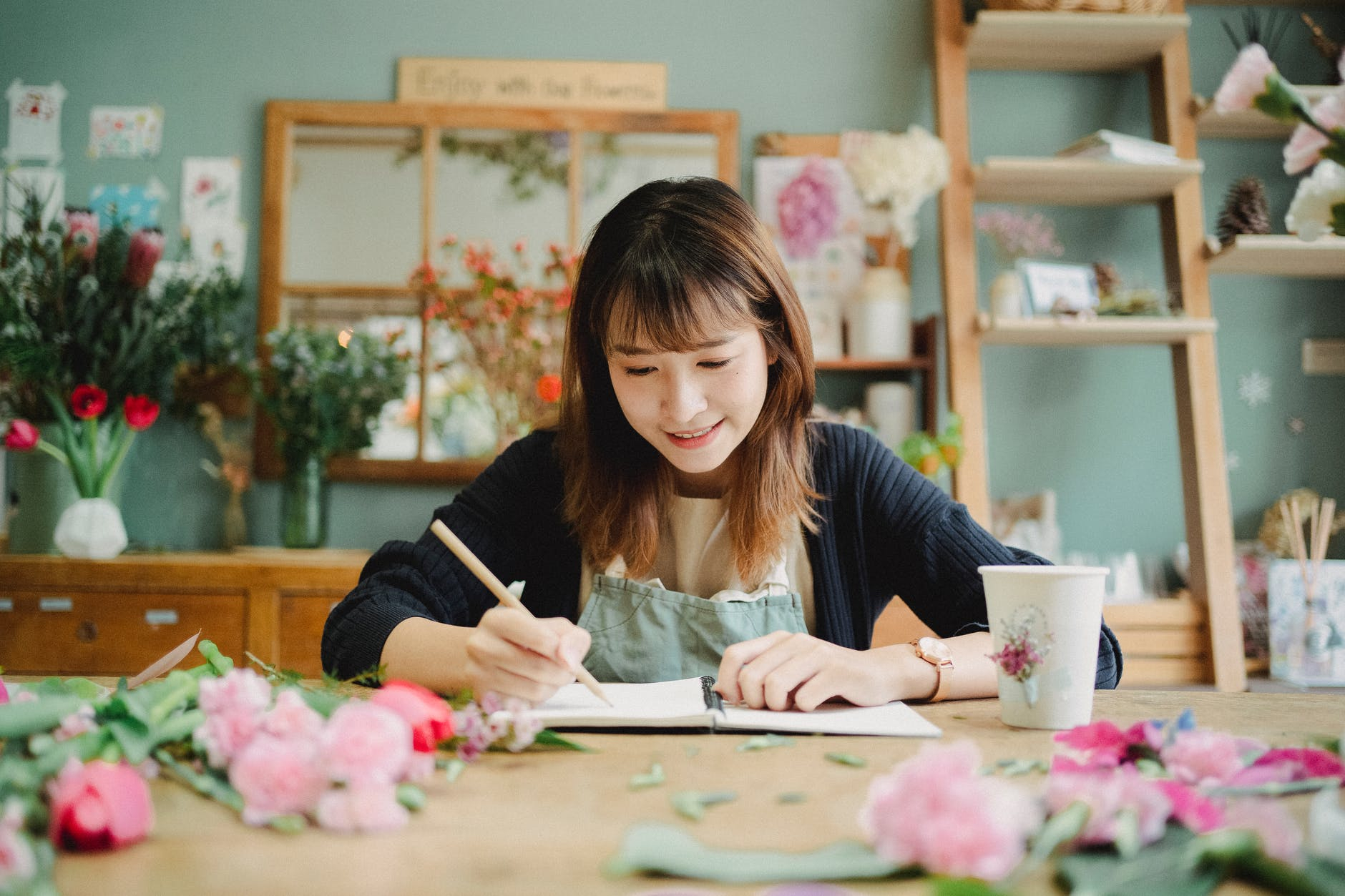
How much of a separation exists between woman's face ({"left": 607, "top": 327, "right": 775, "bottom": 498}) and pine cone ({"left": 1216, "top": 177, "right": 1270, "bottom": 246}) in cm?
196

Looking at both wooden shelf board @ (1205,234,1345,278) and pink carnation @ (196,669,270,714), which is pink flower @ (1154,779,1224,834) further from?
wooden shelf board @ (1205,234,1345,278)

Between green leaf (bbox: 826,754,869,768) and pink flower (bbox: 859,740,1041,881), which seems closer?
pink flower (bbox: 859,740,1041,881)

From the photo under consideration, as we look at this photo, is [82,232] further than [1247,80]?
Yes

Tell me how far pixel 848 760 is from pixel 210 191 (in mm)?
2845

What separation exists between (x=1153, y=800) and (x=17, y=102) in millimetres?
3507

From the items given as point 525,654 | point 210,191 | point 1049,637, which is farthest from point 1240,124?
point 210,191

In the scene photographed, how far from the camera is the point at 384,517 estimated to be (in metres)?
2.86

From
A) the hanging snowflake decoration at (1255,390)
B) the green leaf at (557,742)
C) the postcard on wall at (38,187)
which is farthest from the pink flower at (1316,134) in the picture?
the postcard on wall at (38,187)

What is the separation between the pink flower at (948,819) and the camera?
1.36 feet

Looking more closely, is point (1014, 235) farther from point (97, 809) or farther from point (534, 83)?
point (97, 809)

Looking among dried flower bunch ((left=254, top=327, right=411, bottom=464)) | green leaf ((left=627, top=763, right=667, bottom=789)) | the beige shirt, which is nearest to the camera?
green leaf ((left=627, top=763, right=667, bottom=789))

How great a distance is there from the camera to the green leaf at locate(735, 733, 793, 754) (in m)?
0.73

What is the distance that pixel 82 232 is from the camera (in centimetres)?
243

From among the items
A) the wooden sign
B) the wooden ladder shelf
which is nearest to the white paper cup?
the wooden ladder shelf
